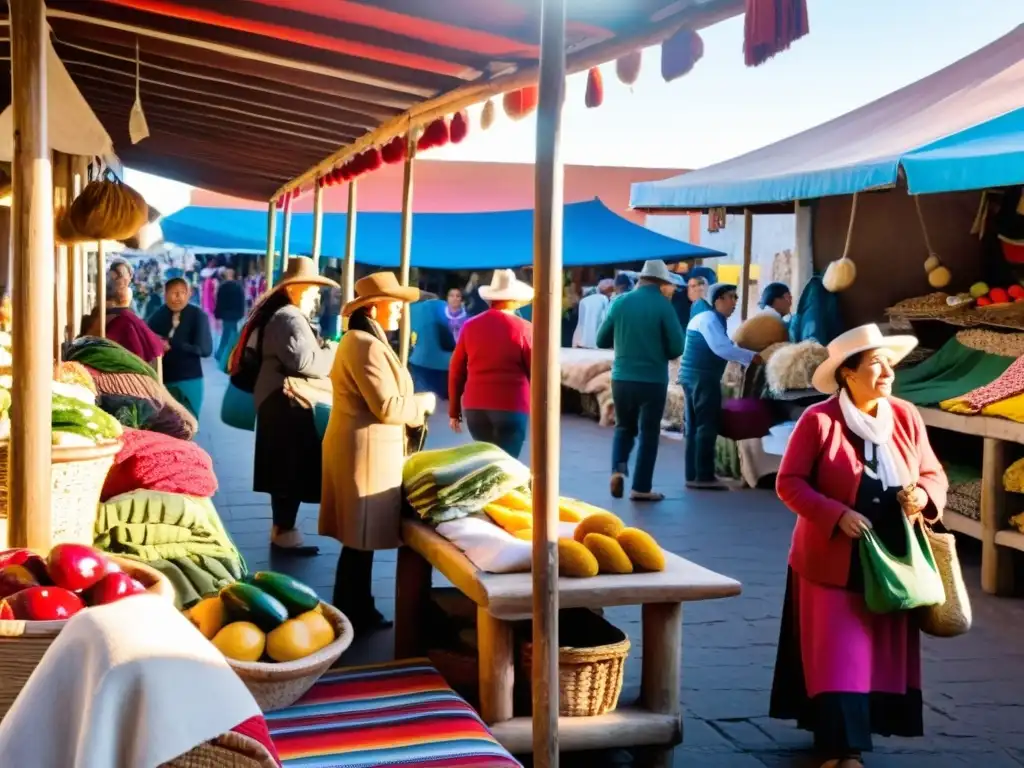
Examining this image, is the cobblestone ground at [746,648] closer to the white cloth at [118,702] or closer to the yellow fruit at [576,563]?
the yellow fruit at [576,563]

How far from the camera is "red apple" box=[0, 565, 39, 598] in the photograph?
2.76 metres

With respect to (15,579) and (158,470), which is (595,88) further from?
(15,579)

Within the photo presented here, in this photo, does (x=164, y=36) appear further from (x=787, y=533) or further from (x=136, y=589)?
(x=787, y=533)

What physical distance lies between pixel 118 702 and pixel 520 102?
426 centimetres

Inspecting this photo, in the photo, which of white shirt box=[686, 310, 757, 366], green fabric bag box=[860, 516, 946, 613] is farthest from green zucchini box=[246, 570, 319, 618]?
white shirt box=[686, 310, 757, 366]

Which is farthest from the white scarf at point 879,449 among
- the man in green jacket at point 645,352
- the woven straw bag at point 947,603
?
the man in green jacket at point 645,352

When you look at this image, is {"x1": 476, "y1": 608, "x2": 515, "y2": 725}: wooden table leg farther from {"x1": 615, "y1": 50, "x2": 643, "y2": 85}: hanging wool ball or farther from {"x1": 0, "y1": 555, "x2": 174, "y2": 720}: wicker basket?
{"x1": 615, "y1": 50, "x2": 643, "y2": 85}: hanging wool ball

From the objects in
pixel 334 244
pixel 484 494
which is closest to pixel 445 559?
pixel 484 494

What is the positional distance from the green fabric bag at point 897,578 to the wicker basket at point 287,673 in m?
1.73

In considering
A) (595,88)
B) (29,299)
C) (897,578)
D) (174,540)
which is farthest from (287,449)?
(897,578)

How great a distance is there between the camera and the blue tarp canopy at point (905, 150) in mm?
7512

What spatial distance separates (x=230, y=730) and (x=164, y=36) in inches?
186

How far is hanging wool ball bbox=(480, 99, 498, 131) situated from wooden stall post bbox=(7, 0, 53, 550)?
2.59m

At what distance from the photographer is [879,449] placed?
4066mm
